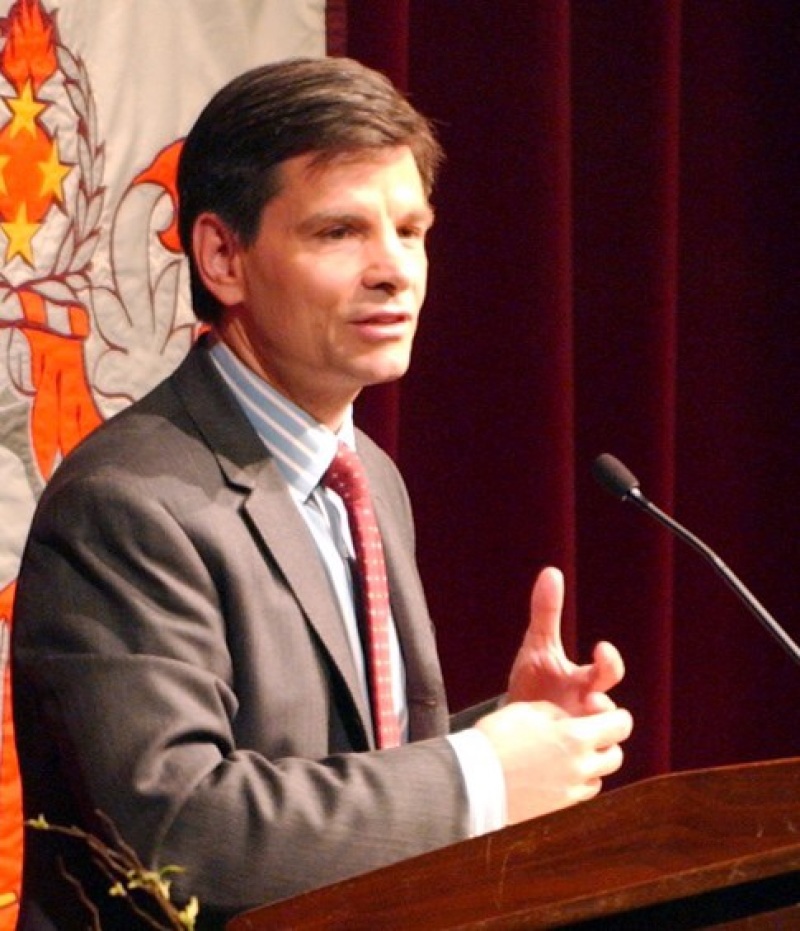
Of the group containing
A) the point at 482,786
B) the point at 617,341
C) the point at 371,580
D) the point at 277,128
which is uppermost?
the point at 277,128

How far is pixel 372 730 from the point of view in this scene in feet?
6.02

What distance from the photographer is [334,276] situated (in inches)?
74.2

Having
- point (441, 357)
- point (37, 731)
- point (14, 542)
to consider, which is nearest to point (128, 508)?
point (37, 731)

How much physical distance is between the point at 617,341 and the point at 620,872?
7.12ft

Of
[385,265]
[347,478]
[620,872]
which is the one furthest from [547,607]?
[620,872]

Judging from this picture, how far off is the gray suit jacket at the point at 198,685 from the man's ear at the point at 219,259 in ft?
0.26

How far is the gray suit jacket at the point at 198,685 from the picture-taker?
1571mm

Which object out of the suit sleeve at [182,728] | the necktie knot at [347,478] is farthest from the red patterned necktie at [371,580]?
the suit sleeve at [182,728]

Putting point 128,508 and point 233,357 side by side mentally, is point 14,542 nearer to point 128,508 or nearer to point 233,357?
point 233,357

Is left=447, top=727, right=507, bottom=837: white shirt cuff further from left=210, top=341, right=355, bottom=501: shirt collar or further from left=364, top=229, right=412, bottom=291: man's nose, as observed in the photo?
left=364, top=229, right=412, bottom=291: man's nose

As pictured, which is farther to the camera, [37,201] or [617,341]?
[617,341]

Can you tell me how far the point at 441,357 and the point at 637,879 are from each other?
197cm

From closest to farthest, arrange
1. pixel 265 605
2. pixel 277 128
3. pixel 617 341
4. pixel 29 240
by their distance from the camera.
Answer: pixel 265 605
pixel 277 128
pixel 29 240
pixel 617 341

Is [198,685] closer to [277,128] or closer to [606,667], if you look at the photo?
[606,667]
